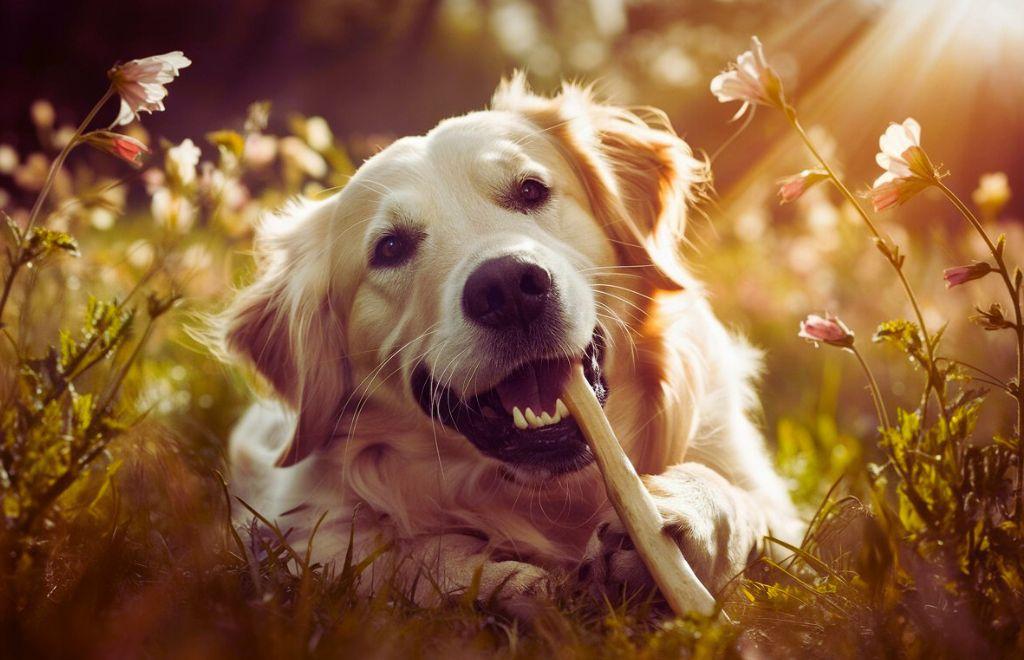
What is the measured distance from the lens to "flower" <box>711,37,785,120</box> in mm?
1739

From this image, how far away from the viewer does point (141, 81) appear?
170cm

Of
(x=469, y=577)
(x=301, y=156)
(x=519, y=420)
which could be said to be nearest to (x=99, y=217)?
(x=301, y=156)

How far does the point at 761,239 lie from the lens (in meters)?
5.98

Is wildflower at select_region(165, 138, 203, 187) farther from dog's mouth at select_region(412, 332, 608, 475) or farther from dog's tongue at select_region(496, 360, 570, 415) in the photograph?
dog's tongue at select_region(496, 360, 570, 415)

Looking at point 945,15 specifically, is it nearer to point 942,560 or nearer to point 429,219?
point 429,219

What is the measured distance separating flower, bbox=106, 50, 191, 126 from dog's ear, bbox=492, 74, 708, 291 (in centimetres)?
133

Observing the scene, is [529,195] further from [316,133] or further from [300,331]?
[316,133]

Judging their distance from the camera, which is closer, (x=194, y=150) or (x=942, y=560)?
(x=942, y=560)

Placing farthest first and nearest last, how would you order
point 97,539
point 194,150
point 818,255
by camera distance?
point 818,255, point 194,150, point 97,539

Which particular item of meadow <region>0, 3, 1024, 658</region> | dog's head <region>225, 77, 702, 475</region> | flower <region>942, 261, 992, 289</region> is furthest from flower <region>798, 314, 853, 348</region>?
dog's head <region>225, 77, 702, 475</region>

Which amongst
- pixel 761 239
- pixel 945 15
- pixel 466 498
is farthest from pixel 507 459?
pixel 945 15

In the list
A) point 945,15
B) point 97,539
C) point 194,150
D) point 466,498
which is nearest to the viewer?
point 97,539

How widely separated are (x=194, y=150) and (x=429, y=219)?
61 cm

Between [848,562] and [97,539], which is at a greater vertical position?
[848,562]
